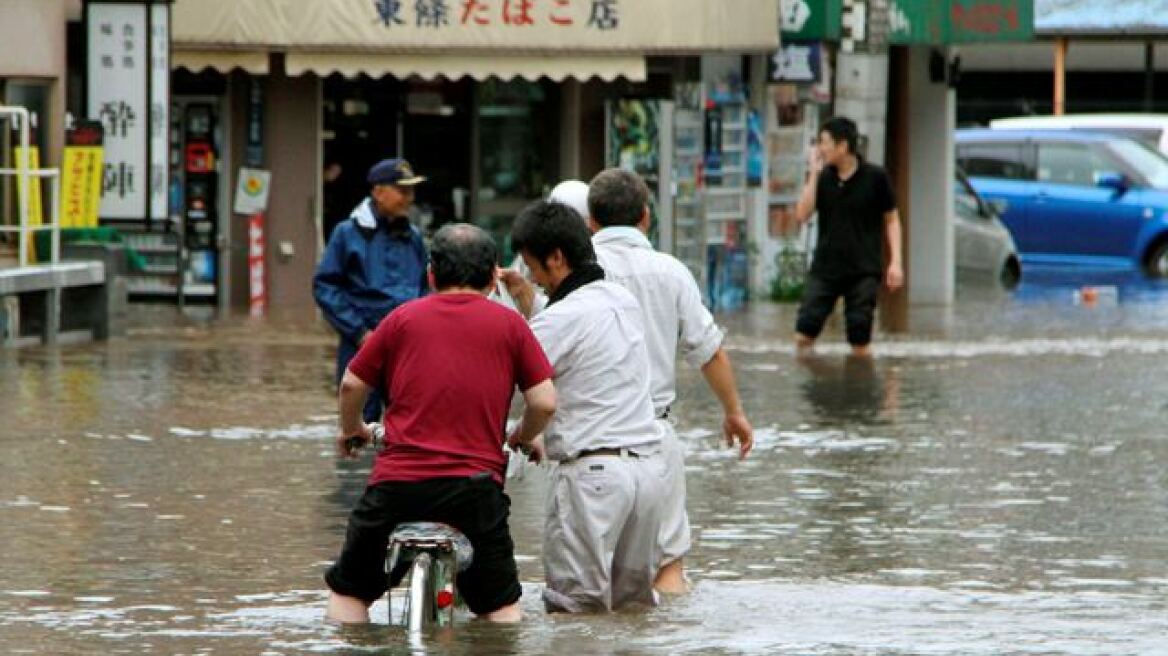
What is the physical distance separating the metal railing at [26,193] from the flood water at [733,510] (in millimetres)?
835

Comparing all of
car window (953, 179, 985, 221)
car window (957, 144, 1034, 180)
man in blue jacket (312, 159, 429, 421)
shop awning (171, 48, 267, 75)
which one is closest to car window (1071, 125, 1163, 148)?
car window (957, 144, 1034, 180)

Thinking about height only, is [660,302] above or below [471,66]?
below

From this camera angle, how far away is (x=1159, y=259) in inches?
1380

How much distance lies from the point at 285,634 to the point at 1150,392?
10.4 m

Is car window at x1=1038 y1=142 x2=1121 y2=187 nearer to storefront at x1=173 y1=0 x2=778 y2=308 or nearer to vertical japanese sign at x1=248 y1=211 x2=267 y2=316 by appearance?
storefront at x1=173 y1=0 x2=778 y2=308

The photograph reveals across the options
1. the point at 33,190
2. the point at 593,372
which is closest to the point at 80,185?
the point at 33,190

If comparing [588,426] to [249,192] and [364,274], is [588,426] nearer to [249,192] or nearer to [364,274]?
[364,274]

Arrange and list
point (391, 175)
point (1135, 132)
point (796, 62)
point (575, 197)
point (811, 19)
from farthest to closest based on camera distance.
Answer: point (1135, 132) → point (796, 62) → point (811, 19) → point (391, 175) → point (575, 197)

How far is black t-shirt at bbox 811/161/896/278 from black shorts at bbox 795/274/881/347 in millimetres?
66

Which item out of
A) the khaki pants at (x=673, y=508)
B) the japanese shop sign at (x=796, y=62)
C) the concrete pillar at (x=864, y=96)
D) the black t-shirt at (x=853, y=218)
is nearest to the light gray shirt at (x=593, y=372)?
the khaki pants at (x=673, y=508)

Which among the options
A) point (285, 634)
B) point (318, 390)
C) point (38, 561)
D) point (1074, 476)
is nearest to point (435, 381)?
point (285, 634)

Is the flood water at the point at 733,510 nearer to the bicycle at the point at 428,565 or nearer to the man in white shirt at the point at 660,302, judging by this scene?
the bicycle at the point at 428,565

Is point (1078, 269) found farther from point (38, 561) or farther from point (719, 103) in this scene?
point (38, 561)

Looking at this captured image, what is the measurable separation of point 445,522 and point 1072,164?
27164 millimetres
